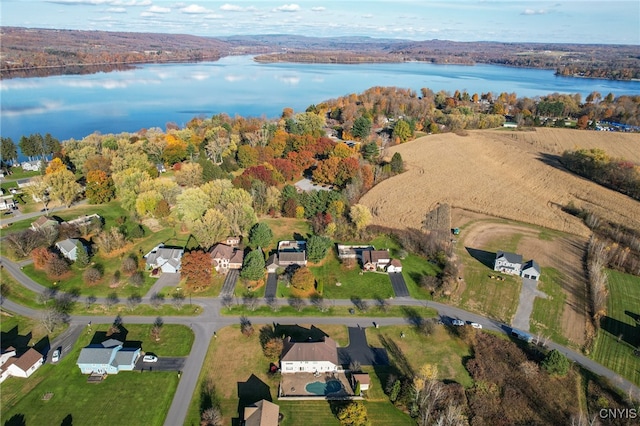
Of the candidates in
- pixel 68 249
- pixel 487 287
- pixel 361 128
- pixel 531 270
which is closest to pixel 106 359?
pixel 68 249

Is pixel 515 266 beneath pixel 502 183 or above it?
beneath

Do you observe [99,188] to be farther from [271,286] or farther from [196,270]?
[271,286]

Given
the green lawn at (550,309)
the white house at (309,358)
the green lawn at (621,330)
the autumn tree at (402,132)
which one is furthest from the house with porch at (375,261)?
the autumn tree at (402,132)

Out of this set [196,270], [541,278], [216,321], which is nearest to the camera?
[216,321]

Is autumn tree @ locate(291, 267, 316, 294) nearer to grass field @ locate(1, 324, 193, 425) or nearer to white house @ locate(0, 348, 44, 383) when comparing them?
grass field @ locate(1, 324, 193, 425)

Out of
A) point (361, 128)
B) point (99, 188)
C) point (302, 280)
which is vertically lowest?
point (302, 280)

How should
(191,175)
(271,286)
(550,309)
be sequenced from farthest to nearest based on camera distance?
(191,175), (271,286), (550,309)
